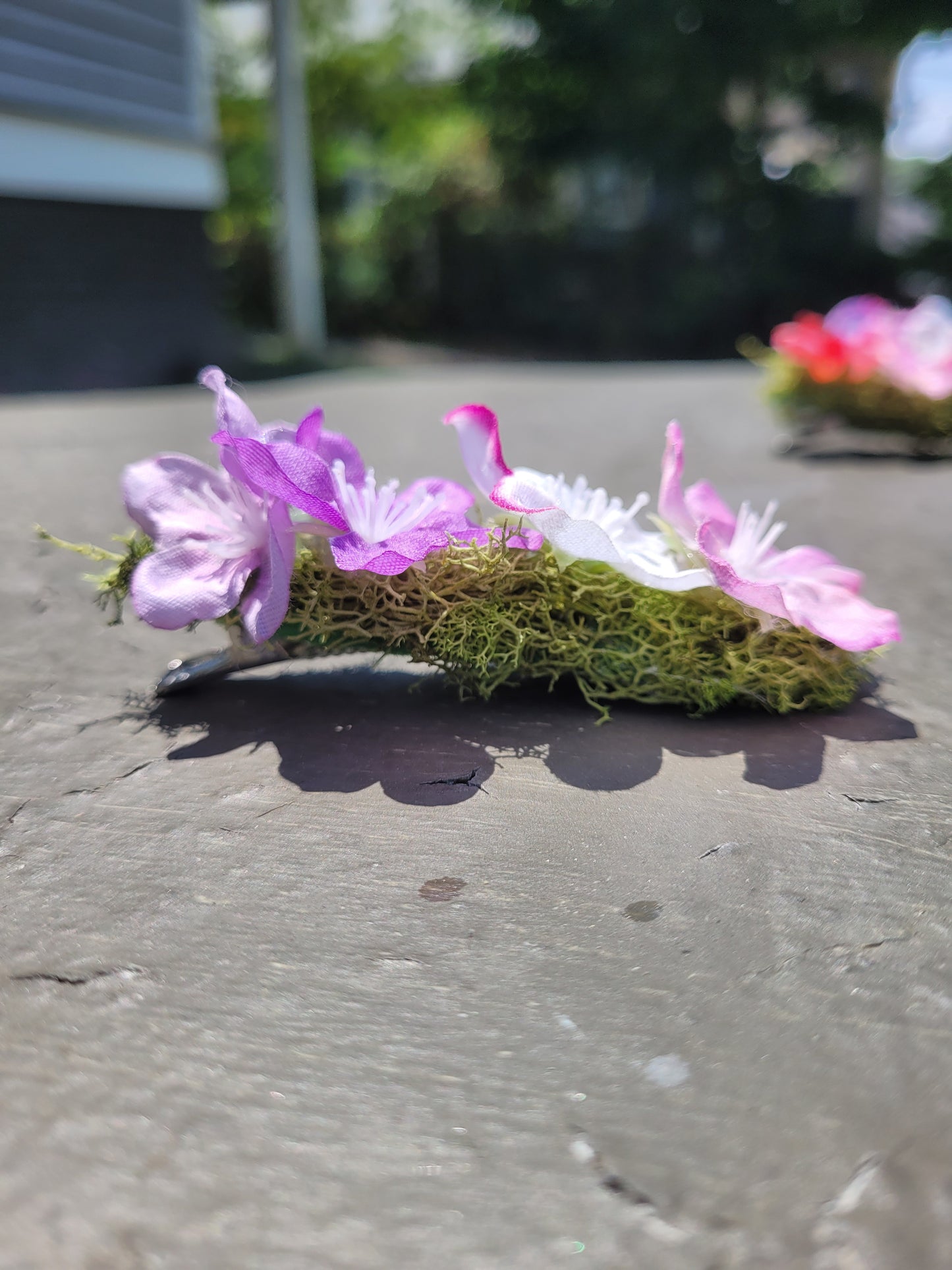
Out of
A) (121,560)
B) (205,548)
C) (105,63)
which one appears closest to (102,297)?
(105,63)

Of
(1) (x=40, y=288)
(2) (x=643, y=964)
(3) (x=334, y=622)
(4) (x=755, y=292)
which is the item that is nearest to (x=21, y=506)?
(3) (x=334, y=622)

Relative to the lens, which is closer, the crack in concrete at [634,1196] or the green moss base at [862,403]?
the crack in concrete at [634,1196]

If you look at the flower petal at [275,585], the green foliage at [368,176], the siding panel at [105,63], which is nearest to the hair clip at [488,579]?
the flower petal at [275,585]

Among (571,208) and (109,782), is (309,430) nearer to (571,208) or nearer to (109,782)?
(109,782)

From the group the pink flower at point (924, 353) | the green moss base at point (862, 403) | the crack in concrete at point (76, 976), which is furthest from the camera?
the green moss base at point (862, 403)

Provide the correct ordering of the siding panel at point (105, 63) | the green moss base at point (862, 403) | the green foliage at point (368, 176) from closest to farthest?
the green moss base at point (862, 403), the siding panel at point (105, 63), the green foliage at point (368, 176)

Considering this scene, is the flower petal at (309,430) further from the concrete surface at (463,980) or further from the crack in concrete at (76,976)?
the crack in concrete at (76,976)

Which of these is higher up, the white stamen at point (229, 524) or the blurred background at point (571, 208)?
the blurred background at point (571, 208)
